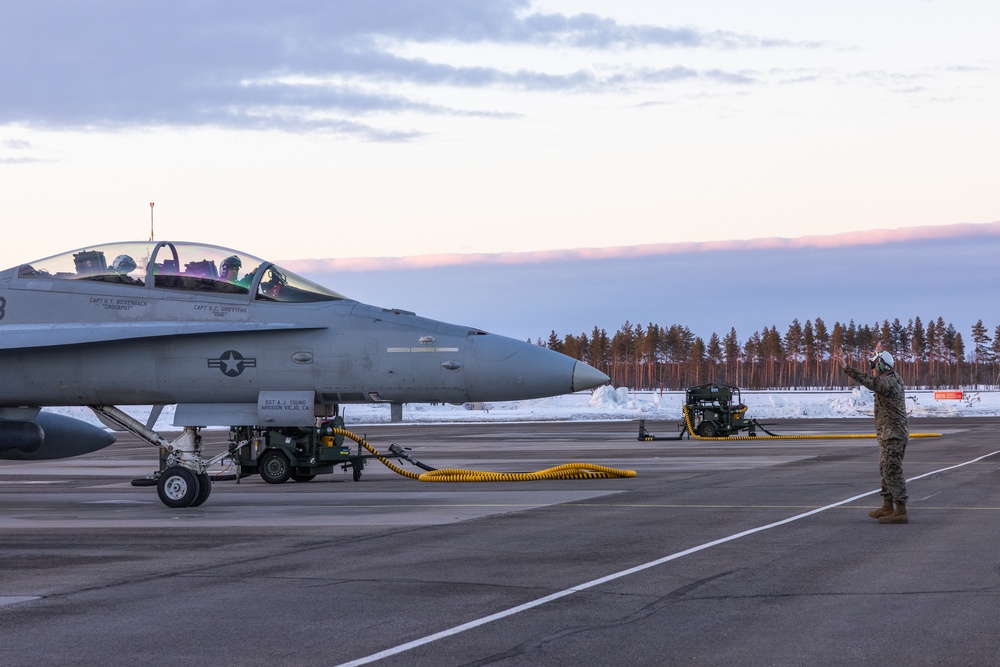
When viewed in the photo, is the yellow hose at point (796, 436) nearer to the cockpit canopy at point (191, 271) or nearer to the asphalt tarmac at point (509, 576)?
the asphalt tarmac at point (509, 576)

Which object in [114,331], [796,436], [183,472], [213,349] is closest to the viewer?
[114,331]

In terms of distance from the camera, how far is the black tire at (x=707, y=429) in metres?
38.9

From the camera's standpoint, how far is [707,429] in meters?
39.0

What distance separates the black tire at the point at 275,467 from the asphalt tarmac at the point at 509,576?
191cm

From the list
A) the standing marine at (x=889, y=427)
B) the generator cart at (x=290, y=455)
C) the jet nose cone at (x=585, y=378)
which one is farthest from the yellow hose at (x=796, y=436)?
the jet nose cone at (x=585, y=378)

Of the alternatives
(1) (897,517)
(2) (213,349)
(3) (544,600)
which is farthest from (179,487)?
(1) (897,517)

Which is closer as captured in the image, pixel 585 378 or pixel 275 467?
pixel 585 378

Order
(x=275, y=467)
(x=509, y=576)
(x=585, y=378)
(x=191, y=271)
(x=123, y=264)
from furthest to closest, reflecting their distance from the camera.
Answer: (x=275, y=467) → (x=123, y=264) → (x=191, y=271) → (x=585, y=378) → (x=509, y=576)

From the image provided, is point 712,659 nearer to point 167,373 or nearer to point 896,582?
point 896,582

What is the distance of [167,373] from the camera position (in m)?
14.9

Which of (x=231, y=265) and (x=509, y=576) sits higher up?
(x=231, y=265)

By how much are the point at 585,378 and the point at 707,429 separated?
25.8 m

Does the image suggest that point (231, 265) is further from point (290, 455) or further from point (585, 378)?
point (290, 455)

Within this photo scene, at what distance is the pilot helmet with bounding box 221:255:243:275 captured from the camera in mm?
14984
